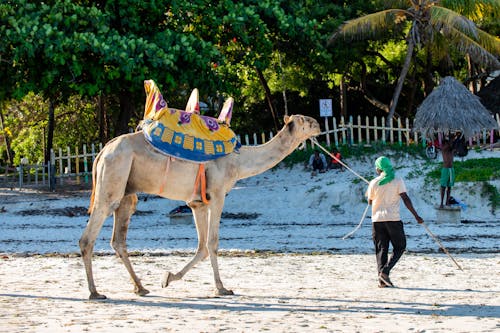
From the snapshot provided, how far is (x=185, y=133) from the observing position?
40.1 feet

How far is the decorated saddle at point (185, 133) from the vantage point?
12.1 metres

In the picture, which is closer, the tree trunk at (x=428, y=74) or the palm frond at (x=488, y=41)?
the palm frond at (x=488, y=41)

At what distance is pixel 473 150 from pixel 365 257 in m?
14.7

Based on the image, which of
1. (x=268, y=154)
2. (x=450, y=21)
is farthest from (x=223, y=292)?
(x=450, y=21)

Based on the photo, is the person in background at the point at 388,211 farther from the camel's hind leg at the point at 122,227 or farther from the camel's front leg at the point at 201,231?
the camel's hind leg at the point at 122,227

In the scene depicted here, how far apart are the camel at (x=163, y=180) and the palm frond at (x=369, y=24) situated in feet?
55.9

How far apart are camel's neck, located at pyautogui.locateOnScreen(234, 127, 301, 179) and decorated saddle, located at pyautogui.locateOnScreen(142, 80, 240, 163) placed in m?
0.23

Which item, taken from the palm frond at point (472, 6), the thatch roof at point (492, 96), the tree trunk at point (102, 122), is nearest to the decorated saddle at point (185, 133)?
the palm frond at point (472, 6)

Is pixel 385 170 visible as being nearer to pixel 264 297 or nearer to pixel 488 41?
pixel 264 297

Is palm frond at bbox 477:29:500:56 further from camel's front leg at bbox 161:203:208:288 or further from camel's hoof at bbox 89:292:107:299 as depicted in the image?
camel's hoof at bbox 89:292:107:299

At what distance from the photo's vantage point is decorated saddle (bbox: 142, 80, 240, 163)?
1208cm

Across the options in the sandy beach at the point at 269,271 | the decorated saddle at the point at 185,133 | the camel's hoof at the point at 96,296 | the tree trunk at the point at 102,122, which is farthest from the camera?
the tree trunk at the point at 102,122


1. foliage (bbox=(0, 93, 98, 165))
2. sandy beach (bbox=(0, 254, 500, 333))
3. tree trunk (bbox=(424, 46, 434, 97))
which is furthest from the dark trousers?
foliage (bbox=(0, 93, 98, 165))

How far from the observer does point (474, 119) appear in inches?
1057
